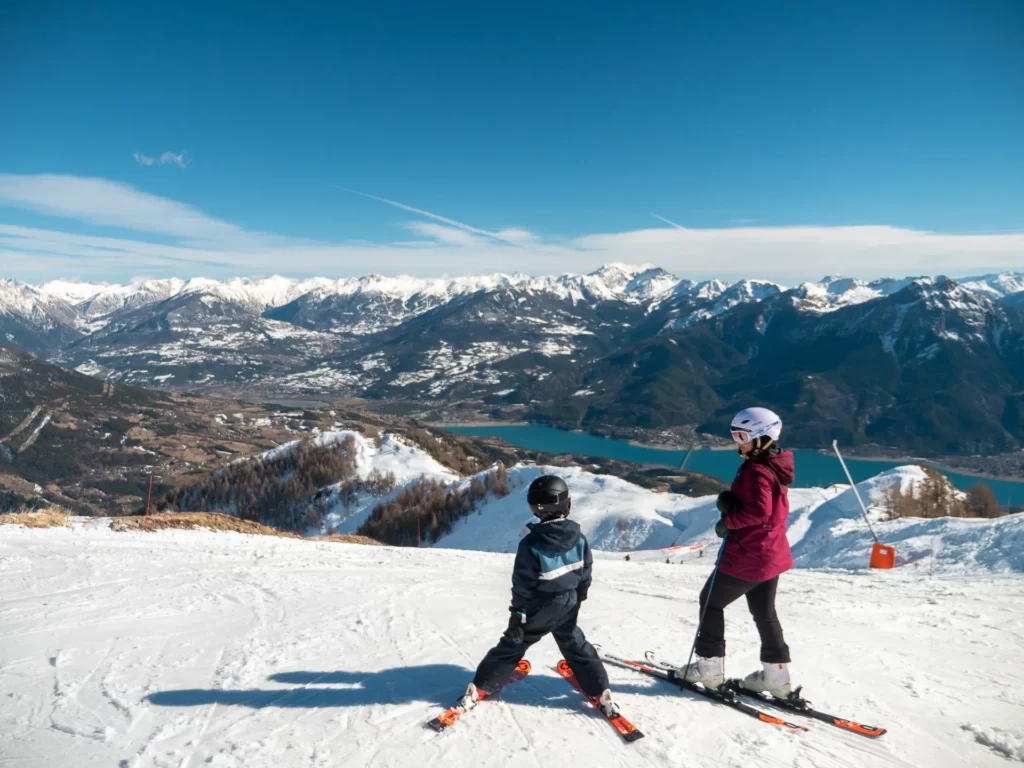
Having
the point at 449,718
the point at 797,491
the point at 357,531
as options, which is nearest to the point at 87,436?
the point at 357,531

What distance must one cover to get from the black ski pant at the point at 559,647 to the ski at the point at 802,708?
146cm

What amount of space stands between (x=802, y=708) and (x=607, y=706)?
69.1 inches

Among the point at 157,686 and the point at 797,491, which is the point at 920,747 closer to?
the point at 157,686

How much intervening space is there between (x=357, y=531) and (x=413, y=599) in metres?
56.2

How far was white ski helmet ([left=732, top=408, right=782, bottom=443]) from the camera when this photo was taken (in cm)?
501

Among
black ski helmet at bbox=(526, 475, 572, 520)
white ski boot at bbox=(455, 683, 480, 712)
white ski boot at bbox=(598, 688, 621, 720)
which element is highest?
black ski helmet at bbox=(526, 475, 572, 520)

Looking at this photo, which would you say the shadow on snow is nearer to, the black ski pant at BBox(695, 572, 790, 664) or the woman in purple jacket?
the black ski pant at BBox(695, 572, 790, 664)

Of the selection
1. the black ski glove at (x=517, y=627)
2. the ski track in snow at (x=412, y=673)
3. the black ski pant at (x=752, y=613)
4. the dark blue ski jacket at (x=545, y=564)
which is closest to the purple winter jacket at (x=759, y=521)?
A: the black ski pant at (x=752, y=613)

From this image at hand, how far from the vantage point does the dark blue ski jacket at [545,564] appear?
479cm

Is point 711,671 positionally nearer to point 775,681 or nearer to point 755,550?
point 775,681

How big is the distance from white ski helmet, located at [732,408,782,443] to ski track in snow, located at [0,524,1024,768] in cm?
240

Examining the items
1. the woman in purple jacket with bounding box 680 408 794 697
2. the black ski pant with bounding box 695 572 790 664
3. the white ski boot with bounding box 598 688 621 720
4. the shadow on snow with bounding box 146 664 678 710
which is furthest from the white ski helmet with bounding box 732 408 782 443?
the shadow on snow with bounding box 146 664 678 710

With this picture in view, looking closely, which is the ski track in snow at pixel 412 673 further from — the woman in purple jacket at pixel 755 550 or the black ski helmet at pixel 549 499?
Answer: the black ski helmet at pixel 549 499

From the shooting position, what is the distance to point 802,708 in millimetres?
5086
